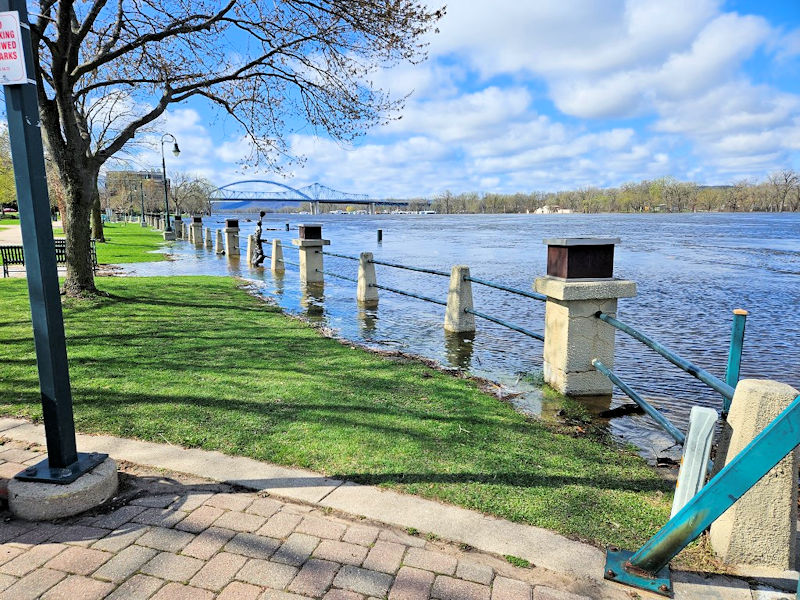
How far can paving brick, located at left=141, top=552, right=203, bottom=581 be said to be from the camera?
2.43 meters

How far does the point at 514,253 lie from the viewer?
3266 centimetres

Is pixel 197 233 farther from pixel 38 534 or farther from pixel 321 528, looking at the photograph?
pixel 321 528

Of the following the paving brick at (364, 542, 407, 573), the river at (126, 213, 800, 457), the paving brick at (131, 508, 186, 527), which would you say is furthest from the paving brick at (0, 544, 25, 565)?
the river at (126, 213, 800, 457)

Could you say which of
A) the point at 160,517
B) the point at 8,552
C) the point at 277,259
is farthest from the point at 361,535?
the point at 277,259

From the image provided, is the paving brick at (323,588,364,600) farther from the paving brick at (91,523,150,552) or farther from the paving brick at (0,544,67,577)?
the paving brick at (0,544,67,577)

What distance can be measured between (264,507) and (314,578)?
0.71m

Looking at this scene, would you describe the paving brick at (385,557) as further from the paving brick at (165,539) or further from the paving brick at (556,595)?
the paving brick at (165,539)

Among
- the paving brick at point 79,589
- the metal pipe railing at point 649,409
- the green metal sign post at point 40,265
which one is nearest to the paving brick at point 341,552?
the paving brick at point 79,589

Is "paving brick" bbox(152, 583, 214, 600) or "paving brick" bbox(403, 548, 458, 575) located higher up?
"paving brick" bbox(152, 583, 214, 600)

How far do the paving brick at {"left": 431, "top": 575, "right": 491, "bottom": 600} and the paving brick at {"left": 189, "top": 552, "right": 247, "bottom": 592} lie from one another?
931mm

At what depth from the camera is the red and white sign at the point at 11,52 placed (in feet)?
8.43

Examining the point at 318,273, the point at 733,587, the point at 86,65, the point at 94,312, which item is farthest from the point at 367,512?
the point at 318,273

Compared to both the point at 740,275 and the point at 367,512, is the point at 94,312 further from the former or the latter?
the point at 740,275

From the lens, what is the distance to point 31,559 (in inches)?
100.0
